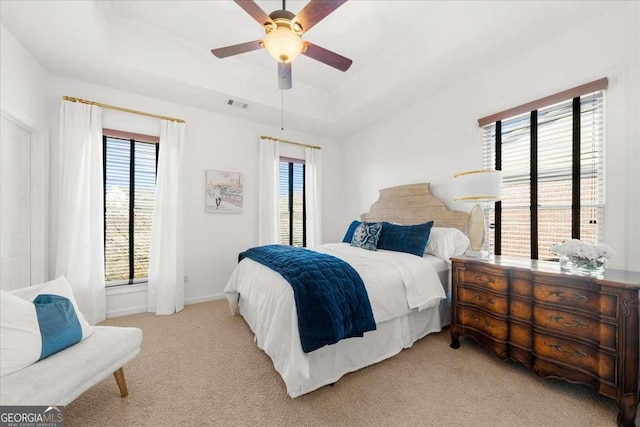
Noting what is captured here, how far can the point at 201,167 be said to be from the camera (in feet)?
12.0

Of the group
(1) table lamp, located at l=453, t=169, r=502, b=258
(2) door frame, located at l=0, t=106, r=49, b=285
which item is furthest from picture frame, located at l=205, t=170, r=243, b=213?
(1) table lamp, located at l=453, t=169, r=502, b=258

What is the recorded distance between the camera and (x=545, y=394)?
1.69 meters

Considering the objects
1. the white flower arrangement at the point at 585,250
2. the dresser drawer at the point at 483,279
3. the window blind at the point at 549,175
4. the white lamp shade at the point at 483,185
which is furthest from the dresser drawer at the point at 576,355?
the white lamp shade at the point at 483,185

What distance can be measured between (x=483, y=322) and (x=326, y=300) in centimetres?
142

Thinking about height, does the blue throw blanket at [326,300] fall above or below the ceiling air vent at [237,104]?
below

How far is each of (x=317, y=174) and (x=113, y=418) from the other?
386cm

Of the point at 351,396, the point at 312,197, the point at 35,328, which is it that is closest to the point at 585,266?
the point at 351,396

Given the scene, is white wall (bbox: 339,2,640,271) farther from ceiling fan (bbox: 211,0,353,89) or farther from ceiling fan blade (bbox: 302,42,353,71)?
ceiling fan (bbox: 211,0,353,89)

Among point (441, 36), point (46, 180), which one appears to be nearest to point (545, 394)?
point (441, 36)

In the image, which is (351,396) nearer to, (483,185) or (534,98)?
(483,185)

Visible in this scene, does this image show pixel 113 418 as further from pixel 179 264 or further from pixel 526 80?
pixel 526 80

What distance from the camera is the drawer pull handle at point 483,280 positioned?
206 cm

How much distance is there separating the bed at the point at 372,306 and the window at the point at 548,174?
466 millimetres

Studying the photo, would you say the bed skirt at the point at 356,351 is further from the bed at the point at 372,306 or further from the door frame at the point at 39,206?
the door frame at the point at 39,206
